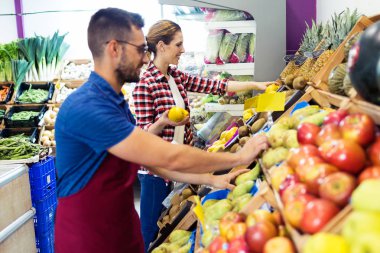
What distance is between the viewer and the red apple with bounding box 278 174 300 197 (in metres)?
1.58

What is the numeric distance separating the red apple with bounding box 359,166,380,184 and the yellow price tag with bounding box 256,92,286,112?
112 cm

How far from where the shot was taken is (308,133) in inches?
69.2

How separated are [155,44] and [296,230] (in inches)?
95.8

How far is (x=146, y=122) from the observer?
11.5 ft

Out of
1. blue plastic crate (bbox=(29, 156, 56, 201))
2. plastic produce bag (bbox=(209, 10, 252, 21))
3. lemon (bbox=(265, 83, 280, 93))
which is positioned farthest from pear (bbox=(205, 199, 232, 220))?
blue plastic crate (bbox=(29, 156, 56, 201))

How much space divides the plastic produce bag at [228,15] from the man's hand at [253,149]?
2061 millimetres

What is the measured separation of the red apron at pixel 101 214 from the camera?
2195mm

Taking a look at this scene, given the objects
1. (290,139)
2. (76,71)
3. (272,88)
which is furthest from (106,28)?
(76,71)

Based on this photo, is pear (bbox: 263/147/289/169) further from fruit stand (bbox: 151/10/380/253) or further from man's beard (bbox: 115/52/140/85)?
man's beard (bbox: 115/52/140/85)

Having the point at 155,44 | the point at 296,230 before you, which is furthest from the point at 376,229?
the point at 155,44

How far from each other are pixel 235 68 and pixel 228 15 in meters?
0.47

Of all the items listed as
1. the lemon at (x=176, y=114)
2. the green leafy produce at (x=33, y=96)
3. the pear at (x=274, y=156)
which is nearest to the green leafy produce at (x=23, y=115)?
the green leafy produce at (x=33, y=96)

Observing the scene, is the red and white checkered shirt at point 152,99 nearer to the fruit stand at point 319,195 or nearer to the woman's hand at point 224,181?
the woman's hand at point 224,181

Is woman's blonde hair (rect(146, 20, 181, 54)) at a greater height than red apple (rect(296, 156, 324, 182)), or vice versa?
woman's blonde hair (rect(146, 20, 181, 54))
